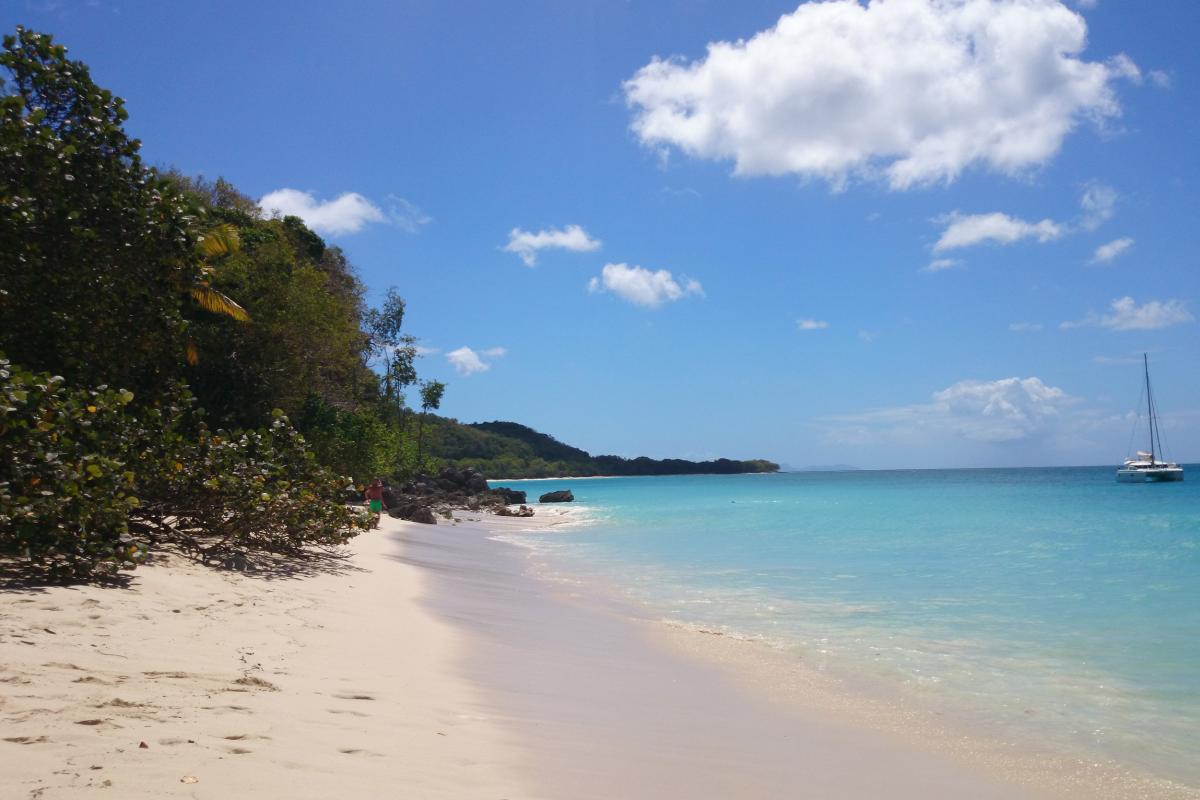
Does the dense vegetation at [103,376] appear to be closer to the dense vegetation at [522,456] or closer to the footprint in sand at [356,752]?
the footprint in sand at [356,752]

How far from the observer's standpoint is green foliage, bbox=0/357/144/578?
18.9 feet

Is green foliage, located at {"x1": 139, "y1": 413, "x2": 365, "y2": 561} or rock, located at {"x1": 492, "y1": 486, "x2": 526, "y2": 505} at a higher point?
green foliage, located at {"x1": 139, "y1": 413, "x2": 365, "y2": 561}

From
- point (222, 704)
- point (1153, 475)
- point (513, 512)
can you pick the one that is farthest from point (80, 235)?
point (1153, 475)

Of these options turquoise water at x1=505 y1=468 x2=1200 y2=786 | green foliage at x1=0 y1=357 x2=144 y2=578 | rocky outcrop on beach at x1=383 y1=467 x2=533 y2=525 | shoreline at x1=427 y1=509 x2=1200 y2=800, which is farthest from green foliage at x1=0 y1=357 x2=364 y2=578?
rocky outcrop on beach at x1=383 y1=467 x2=533 y2=525

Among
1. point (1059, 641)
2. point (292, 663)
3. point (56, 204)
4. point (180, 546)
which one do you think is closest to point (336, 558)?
point (180, 546)

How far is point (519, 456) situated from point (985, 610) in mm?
119198

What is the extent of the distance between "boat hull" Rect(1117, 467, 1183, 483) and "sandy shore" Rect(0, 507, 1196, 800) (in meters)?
76.7

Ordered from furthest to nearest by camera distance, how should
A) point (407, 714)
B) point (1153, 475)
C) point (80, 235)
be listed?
point (1153, 475) → point (80, 235) → point (407, 714)

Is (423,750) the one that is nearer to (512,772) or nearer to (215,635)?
(512,772)

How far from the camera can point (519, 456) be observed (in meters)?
128

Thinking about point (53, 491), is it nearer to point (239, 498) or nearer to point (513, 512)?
point (239, 498)

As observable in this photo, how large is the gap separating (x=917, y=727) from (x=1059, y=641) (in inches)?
165

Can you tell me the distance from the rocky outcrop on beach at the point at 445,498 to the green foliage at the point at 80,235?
688 inches

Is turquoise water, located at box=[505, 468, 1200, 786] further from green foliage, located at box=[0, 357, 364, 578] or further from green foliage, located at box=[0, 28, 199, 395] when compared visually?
green foliage, located at box=[0, 28, 199, 395]
